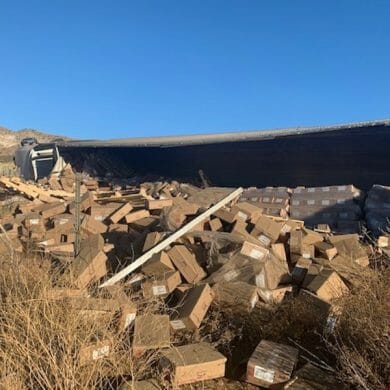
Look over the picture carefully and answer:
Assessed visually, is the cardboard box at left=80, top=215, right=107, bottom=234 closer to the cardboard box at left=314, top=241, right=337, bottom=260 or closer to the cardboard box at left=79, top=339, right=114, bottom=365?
the cardboard box at left=314, top=241, right=337, bottom=260

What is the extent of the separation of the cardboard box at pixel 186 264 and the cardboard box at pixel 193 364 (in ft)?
5.23

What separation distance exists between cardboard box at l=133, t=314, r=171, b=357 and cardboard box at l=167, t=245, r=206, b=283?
4.07 feet

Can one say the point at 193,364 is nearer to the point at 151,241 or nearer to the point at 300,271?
the point at 300,271

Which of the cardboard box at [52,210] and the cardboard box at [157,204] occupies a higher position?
the cardboard box at [157,204]

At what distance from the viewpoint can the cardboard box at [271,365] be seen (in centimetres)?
327

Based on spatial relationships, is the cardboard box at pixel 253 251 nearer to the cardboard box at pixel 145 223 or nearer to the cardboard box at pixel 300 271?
the cardboard box at pixel 300 271

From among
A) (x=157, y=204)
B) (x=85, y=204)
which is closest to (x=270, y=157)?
(x=157, y=204)

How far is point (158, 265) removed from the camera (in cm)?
512

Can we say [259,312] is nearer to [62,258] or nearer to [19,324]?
[19,324]

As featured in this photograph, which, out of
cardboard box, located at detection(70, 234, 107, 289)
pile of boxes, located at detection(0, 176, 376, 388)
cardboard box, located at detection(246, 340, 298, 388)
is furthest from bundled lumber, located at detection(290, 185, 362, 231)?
cardboard box, located at detection(246, 340, 298, 388)

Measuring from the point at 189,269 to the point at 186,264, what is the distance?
71 millimetres

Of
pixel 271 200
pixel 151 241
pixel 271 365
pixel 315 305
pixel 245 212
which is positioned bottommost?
pixel 271 365

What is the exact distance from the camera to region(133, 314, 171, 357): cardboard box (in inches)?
140

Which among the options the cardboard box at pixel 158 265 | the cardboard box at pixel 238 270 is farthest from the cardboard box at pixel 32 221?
the cardboard box at pixel 238 270
